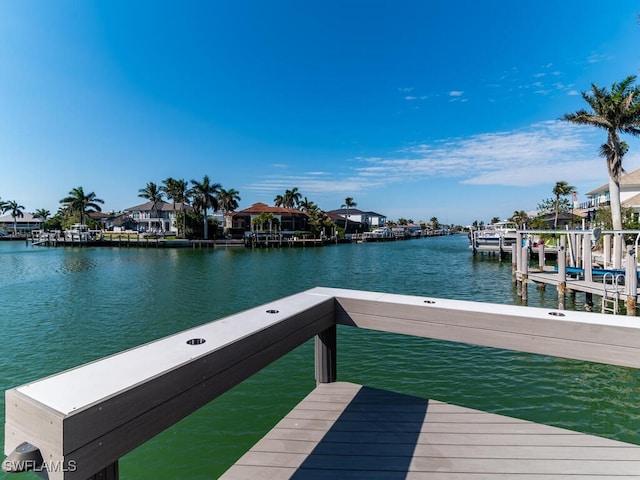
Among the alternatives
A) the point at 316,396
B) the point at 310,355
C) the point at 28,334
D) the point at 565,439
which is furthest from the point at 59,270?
the point at 565,439

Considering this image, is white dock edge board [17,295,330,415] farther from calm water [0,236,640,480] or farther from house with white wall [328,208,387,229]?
house with white wall [328,208,387,229]

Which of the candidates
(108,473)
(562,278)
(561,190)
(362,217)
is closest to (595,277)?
(562,278)

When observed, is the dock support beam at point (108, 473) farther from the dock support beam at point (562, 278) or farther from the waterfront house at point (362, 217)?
the waterfront house at point (362, 217)

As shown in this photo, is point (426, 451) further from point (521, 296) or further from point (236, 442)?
point (521, 296)

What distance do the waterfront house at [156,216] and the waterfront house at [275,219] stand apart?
13.4 metres

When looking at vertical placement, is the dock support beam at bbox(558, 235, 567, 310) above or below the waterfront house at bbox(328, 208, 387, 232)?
below

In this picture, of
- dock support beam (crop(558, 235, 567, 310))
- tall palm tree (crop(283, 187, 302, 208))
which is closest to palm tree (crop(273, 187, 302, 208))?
tall palm tree (crop(283, 187, 302, 208))

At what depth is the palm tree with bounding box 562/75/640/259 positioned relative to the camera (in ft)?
76.4

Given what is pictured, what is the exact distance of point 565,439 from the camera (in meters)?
2.98

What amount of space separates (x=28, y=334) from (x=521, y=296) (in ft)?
63.3

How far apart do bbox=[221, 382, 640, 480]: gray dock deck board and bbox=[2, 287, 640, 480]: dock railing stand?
0.80 m

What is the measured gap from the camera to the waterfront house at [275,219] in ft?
250

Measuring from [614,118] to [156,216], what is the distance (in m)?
80.8

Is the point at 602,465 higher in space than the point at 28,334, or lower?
higher
